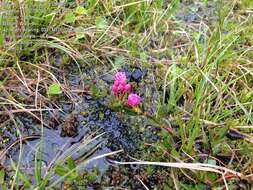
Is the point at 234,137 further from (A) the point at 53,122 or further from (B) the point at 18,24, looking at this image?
(B) the point at 18,24

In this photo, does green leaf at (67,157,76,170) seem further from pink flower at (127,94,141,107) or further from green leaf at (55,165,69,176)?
pink flower at (127,94,141,107)

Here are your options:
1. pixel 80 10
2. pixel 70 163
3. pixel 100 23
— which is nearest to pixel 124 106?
pixel 70 163

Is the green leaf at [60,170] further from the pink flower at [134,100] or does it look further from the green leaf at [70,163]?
the pink flower at [134,100]

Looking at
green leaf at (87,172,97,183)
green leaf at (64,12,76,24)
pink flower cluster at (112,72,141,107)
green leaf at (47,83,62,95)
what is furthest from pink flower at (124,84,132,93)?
green leaf at (64,12,76,24)

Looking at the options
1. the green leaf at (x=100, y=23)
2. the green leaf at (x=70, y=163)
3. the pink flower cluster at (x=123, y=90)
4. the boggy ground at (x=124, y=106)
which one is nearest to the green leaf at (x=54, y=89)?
the boggy ground at (x=124, y=106)

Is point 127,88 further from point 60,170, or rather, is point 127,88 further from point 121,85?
point 60,170

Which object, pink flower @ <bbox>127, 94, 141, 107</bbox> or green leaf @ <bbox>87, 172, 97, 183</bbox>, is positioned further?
pink flower @ <bbox>127, 94, 141, 107</bbox>
